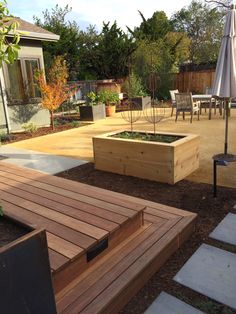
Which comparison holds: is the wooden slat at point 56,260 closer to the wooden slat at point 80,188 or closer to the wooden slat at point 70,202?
the wooden slat at point 70,202

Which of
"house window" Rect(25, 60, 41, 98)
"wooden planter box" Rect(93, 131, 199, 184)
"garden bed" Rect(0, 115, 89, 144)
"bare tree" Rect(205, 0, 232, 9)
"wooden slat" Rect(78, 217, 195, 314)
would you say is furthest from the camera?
"bare tree" Rect(205, 0, 232, 9)

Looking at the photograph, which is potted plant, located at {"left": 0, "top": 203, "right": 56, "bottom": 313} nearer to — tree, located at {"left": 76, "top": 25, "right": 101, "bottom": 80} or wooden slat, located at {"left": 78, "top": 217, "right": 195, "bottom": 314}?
wooden slat, located at {"left": 78, "top": 217, "right": 195, "bottom": 314}

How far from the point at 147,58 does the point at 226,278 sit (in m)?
12.3

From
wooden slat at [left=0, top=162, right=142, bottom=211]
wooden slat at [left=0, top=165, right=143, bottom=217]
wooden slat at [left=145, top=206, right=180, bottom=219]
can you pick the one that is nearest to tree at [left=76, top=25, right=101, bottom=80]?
wooden slat at [left=0, top=162, right=142, bottom=211]

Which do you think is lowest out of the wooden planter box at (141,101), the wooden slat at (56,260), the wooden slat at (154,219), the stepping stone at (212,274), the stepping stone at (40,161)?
Answer: the stepping stone at (212,274)

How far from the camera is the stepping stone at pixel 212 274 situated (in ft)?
5.72

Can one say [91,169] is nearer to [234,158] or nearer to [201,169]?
[201,169]

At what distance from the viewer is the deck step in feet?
5.21

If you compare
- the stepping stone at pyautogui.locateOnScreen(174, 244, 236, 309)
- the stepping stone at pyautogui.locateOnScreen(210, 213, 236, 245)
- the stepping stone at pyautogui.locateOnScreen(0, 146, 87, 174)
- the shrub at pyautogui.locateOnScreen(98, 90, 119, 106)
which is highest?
the shrub at pyautogui.locateOnScreen(98, 90, 119, 106)

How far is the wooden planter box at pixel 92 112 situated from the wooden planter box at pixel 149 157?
17.2ft

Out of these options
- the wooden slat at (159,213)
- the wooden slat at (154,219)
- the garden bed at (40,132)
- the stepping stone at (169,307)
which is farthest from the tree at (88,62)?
the stepping stone at (169,307)

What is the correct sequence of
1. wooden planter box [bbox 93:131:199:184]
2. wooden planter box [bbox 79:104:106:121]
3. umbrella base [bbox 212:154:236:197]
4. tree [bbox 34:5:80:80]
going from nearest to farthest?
umbrella base [bbox 212:154:236:197]
wooden planter box [bbox 93:131:199:184]
wooden planter box [bbox 79:104:106:121]
tree [bbox 34:5:80:80]

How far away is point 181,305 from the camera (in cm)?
167

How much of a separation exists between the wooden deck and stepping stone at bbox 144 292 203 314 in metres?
0.15
